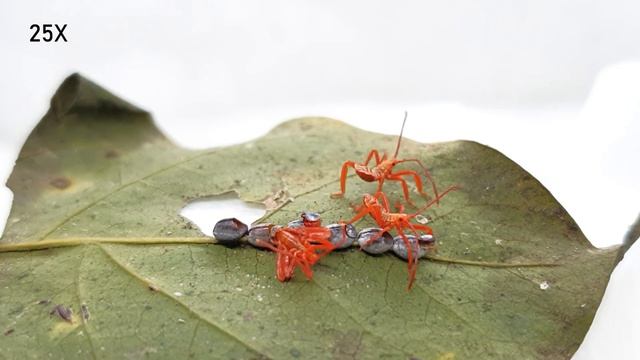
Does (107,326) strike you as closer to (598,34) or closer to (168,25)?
(168,25)

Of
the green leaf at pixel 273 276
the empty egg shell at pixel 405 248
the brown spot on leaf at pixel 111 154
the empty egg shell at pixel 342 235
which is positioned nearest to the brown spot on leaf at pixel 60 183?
the green leaf at pixel 273 276

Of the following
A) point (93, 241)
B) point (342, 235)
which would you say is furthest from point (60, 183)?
point (342, 235)

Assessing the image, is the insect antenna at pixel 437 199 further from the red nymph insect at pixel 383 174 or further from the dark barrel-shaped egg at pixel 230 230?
the dark barrel-shaped egg at pixel 230 230

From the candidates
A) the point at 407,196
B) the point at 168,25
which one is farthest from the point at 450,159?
the point at 168,25

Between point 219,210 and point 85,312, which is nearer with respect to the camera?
point 85,312

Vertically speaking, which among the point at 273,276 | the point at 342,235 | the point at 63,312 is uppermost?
the point at 342,235

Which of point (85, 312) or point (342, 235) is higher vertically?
point (342, 235)

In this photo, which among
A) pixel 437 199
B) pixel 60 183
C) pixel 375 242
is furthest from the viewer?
pixel 60 183

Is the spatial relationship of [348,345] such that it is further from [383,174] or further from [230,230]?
[383,174]

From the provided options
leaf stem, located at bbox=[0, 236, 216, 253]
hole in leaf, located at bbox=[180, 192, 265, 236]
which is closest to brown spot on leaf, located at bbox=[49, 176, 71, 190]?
leaf stem, located at bbox=[0, 236, 216, 253]
